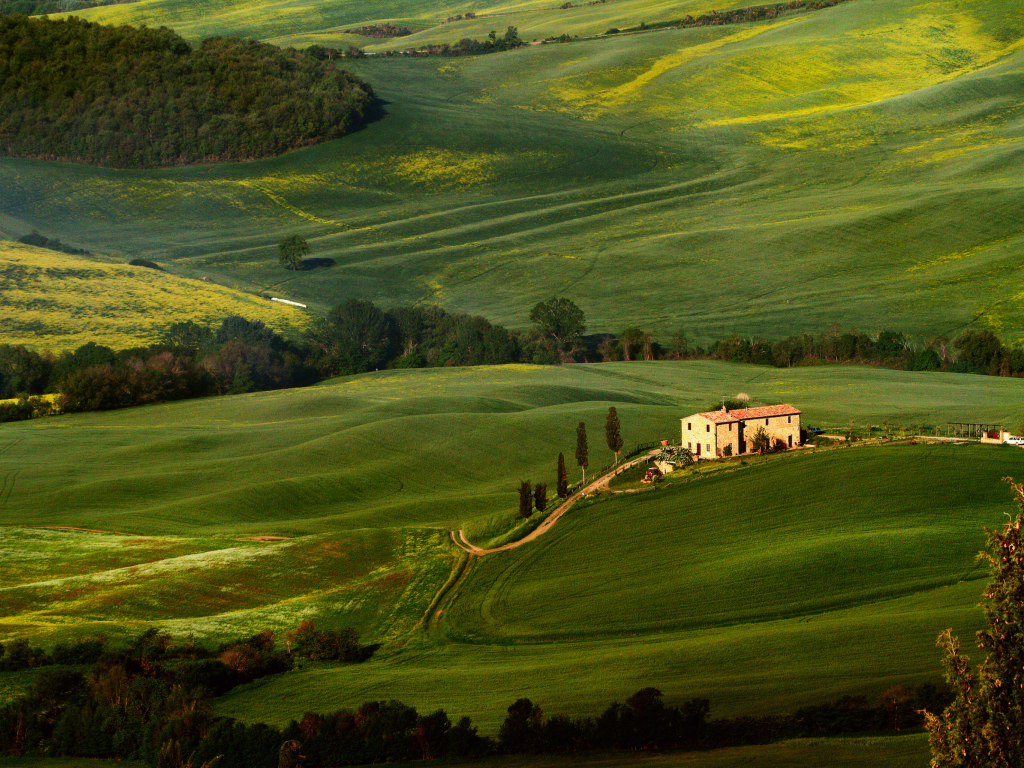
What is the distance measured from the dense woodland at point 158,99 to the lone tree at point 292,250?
37.6 meters

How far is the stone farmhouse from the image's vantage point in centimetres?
5138

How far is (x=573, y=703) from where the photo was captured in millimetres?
27531

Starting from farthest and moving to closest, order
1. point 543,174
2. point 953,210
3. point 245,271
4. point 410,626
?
1. point 543,174
2. point 245,271
3. point 953,210
4. point 410,626

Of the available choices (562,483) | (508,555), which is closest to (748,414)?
(562,483)

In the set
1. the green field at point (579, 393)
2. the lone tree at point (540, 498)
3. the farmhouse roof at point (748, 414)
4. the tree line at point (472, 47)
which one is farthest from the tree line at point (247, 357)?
the tree line at point (472, 47)

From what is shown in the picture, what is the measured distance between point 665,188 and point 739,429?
95.5 m

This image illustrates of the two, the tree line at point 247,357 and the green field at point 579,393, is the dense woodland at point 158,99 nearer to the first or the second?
the green field at point 579,393

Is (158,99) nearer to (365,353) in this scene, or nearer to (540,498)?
(365,353)

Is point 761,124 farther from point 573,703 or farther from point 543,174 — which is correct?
point 573,703

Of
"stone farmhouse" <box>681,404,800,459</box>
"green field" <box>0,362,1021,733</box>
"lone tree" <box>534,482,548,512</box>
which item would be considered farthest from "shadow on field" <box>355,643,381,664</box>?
"stone farmhouse" <box>681,404,800,459</box>

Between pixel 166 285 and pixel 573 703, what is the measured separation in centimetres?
9780

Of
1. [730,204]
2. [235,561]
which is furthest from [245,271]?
[235,561]

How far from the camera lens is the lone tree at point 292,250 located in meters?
127

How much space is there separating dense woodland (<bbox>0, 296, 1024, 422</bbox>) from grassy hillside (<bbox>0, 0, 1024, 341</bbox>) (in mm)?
5046
